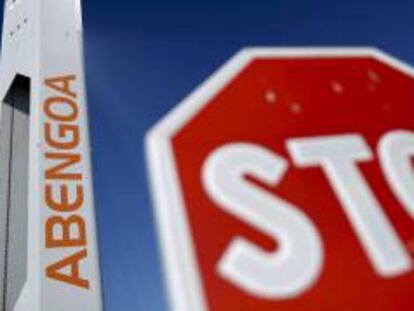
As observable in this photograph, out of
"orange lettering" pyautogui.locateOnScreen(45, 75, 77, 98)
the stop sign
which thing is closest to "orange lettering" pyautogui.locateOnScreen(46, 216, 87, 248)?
"orange lettering" pyautogui.locateOnScreen(45, 75, 77, 98)

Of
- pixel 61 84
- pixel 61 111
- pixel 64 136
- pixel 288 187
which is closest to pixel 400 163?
pixel 288 187

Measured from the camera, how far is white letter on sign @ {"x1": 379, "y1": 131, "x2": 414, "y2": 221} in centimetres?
97

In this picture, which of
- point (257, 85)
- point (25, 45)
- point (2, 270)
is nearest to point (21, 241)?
point (2, 270)

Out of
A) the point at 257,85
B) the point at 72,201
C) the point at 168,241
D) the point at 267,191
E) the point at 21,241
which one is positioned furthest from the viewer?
the point at 21,241

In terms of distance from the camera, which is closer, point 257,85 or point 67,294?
point 257,85

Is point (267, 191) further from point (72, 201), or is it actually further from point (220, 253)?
point (72, 201)

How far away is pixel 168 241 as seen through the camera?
74 centimetres

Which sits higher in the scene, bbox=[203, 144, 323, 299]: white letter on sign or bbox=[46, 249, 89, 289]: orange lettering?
bbox=[46, 249, 89, 289]: orange lettering

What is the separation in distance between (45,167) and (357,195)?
5.76m

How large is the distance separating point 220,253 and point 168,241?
75mm

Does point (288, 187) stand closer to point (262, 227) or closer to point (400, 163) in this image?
point (262, 227)

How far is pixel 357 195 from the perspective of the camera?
93 centimetres

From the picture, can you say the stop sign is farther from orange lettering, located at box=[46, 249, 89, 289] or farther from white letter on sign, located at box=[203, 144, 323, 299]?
orange lettering, located at box=[46, 249, 89, 289]

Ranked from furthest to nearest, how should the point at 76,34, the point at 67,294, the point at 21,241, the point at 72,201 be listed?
the point at 76,34 → the point at 21,241 → the point at 72,201 → the point at 67,294
